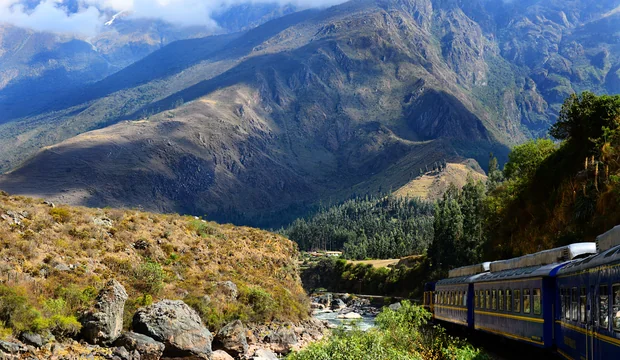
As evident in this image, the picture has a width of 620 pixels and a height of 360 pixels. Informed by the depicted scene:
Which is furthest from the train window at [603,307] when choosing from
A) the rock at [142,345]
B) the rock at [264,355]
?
the rock at [264,355]

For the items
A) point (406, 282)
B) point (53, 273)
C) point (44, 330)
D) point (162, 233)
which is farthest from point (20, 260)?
point (406, 282)

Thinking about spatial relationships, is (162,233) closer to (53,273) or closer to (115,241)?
(115,241)

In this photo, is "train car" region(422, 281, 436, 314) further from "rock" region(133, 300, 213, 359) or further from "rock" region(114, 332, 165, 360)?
"rock" region(114, 332, 165, 360)

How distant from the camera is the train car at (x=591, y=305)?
13094 mm

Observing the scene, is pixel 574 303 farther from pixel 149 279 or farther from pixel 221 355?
pixel 149 279

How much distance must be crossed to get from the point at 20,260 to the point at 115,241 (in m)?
9.27

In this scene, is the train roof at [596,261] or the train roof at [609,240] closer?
the train roof at [596,261]

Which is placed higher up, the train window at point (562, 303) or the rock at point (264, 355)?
the train window at point (562, 303)

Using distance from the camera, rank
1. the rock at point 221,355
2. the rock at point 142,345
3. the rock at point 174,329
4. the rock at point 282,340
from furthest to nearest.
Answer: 1. the rock at point 282,340
2. the rock at point 221,355
3. the rock at point 174,329
4. the rock at point 142,345

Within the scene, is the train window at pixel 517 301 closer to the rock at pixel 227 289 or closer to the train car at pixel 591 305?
the train car at pixel 591 305

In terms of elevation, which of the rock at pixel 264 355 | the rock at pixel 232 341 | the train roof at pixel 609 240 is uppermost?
the train roof at pixel 609 240

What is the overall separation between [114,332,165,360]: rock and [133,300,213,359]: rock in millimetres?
897

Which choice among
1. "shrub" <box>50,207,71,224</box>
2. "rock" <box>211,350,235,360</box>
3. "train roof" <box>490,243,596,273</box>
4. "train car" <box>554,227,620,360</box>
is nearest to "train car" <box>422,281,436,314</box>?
"rock" <box>211,350,235,360</box>

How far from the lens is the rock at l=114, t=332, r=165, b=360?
3023 centimetres
